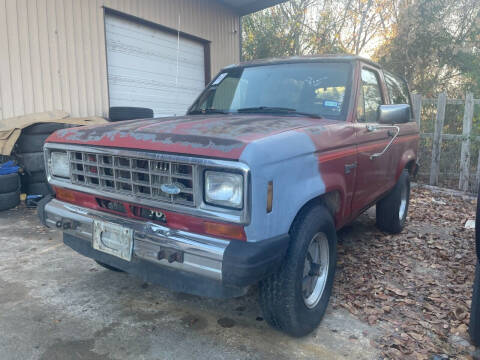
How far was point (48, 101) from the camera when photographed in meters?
6.24

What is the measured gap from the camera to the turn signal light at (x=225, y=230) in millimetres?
1888

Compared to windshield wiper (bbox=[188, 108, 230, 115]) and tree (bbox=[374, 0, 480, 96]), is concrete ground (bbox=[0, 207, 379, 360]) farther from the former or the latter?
tree (bbox=[374, 0, 480, 96])

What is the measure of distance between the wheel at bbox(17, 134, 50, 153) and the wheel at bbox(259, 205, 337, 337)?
459cm


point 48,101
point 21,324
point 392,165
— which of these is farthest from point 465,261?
point 48,101

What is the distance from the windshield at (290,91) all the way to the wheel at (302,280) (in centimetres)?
93

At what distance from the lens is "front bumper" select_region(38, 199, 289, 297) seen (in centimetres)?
183

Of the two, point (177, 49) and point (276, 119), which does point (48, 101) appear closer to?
point (177, 49)

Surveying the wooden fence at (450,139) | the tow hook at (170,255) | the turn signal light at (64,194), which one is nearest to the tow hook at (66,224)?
the turn signal light at (64,194)

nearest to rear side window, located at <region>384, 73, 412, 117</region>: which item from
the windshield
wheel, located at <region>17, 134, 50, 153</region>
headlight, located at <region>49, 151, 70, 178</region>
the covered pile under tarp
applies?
the windshield

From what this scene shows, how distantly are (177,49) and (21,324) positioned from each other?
288 inches

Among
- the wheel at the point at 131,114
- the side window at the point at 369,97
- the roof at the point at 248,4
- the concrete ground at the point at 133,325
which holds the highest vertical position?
the roof at the point at 248,4

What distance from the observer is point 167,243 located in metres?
2.00

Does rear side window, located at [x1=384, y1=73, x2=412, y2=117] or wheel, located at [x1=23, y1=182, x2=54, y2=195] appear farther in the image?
wheel, located at [x1=23, y1=182, x2=54, y2=195]

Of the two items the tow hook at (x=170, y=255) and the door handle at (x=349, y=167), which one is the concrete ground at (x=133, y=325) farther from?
the door handle at (x=349, y=167)
